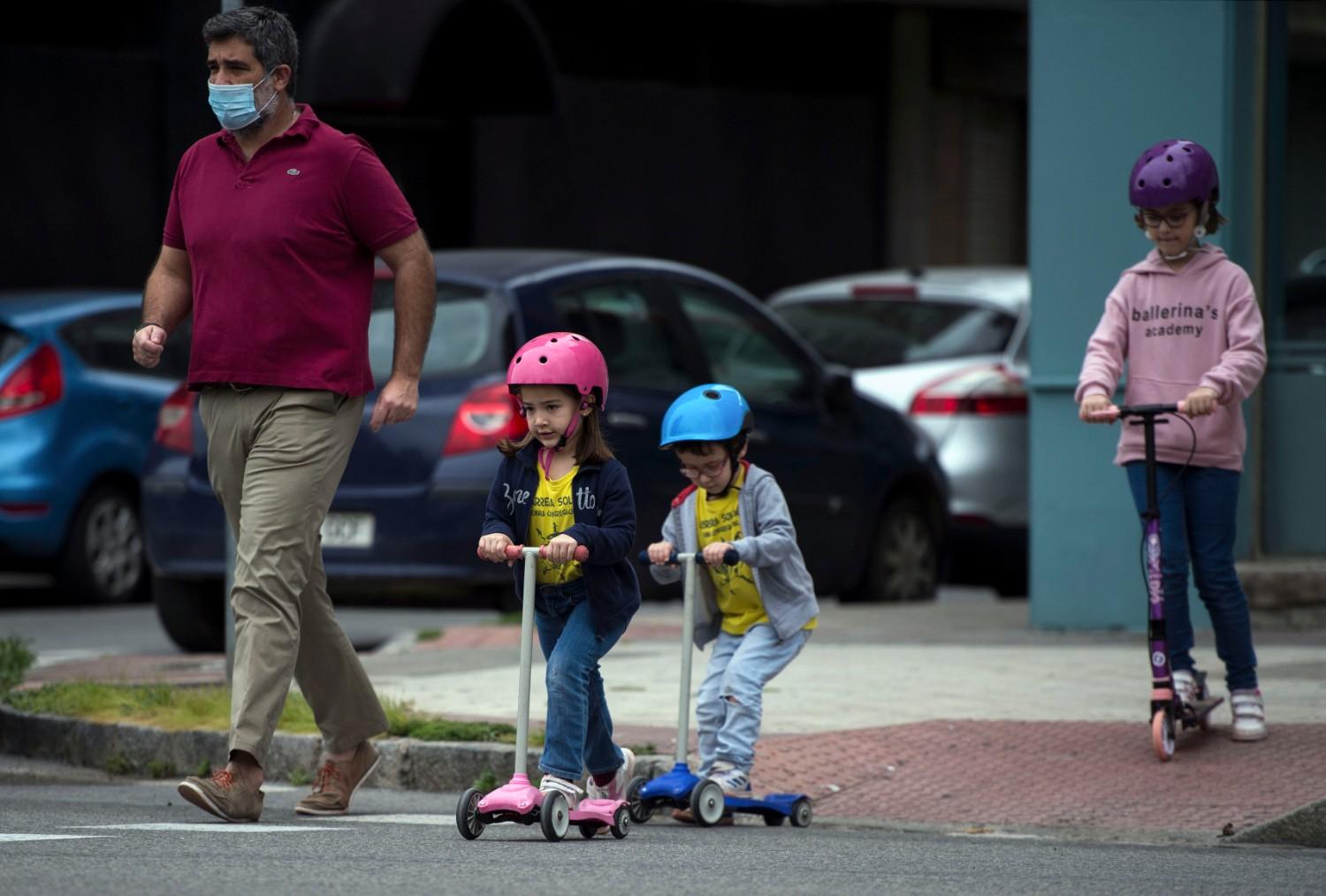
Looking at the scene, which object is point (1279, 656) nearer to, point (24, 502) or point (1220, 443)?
point (1220, 443)

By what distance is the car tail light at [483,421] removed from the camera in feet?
32.4

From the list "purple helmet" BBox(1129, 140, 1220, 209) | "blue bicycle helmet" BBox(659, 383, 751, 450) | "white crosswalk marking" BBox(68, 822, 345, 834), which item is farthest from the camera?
"purple helmet" BBox(1129, 140, 1220, 209)

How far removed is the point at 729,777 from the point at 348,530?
3679 millimetres

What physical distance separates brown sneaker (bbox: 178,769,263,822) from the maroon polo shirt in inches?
41.4

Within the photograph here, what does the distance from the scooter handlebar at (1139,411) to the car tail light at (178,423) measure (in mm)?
4326

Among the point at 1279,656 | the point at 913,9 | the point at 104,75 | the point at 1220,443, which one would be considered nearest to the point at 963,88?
the point at 913,9

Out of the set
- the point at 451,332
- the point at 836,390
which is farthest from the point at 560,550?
the point at 836,390

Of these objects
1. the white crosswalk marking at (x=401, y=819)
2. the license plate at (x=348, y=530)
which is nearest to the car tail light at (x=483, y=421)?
the license plate at (x=348, y=530)

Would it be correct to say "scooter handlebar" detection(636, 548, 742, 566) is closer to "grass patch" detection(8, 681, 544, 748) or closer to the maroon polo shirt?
the maroon polo shirt

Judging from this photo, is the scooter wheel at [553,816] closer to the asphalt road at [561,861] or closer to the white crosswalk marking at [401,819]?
the asphalt road at [561,861]

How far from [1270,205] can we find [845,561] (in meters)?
2.51

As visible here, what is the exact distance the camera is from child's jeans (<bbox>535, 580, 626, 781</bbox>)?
20.7 feet

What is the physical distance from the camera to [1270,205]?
10734 mm

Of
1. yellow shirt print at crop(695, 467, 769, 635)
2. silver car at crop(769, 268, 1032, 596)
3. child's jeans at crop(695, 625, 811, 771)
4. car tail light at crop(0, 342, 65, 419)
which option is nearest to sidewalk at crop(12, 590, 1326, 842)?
child's jeans at crop(695, 625, 811, 771)
